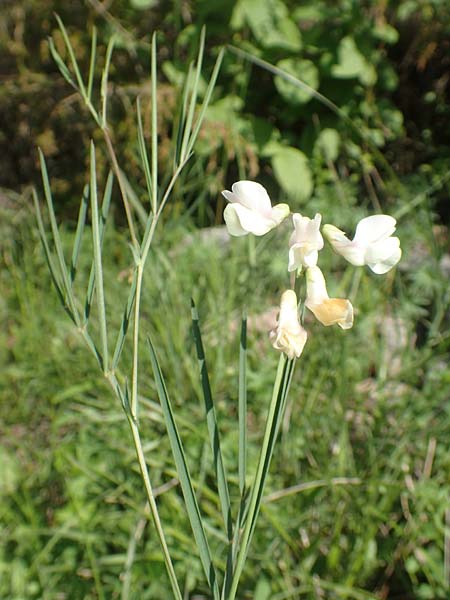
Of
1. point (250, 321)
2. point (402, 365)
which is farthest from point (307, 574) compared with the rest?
point (250, 321)

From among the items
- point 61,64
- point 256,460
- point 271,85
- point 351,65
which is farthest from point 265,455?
point 271,85

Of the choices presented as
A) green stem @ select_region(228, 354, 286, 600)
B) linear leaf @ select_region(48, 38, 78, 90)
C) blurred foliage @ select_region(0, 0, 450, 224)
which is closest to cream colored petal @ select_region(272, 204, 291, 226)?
green stem @ select_region(228, 354, 286, 600)

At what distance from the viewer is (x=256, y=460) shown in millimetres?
1326

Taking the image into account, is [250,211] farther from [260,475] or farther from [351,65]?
[351,65]

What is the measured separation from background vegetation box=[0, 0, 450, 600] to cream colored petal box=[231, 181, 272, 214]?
2.32 ft

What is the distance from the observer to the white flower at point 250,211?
60 centimetres

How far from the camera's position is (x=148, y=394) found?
5.04 feet

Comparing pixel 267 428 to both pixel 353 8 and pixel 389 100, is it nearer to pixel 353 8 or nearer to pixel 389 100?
pixel 353 8

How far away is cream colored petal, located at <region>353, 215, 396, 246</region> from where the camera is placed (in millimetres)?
605

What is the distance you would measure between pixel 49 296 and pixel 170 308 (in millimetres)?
696

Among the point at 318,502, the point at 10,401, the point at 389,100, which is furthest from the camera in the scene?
the point at 389,100

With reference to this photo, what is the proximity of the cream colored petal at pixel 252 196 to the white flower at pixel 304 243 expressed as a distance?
4cm

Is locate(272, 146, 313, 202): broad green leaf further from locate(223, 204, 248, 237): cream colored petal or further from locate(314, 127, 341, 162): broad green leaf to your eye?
locate(223, 204, 248, 237): cream colored petal

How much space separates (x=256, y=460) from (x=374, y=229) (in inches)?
31.4
